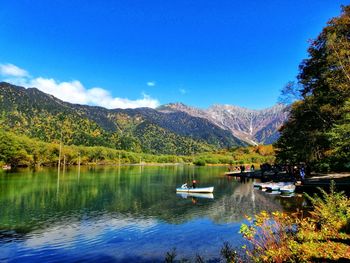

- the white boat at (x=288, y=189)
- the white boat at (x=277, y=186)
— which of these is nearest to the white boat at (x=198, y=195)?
the white boat at (x=277, y=186)

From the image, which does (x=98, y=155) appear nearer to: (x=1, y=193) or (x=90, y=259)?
(x=1, y=193)

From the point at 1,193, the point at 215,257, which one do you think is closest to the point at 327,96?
the point at 215,257

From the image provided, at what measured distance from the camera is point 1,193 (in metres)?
47.7

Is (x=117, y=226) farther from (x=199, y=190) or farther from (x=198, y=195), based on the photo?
(x=199, y=190)

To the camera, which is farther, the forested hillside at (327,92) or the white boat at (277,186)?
the white boat at (277,186)

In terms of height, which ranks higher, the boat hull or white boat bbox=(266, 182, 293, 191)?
white boat bbox=(266, 182, 293, 191)

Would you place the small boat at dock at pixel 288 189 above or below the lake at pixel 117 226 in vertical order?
above

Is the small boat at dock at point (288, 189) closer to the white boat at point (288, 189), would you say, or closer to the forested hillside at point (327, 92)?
the white boat at point (288, 189)

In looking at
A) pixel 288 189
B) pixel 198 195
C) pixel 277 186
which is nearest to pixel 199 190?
pixel 198 195

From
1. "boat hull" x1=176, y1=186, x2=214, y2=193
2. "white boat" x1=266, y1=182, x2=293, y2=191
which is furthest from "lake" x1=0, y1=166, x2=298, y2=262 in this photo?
"white boat" x1=266, y1=182, x2=293, y2=191

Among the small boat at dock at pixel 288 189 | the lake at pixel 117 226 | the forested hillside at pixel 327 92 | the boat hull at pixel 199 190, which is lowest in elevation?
the lake at pixel 117 226

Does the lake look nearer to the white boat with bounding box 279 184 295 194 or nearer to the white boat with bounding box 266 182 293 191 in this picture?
the white boat with bounding box 279 184 295 194

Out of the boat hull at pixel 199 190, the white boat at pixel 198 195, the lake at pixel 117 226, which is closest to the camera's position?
the lake at pixel 117 226

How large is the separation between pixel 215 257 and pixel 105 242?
8.69m
